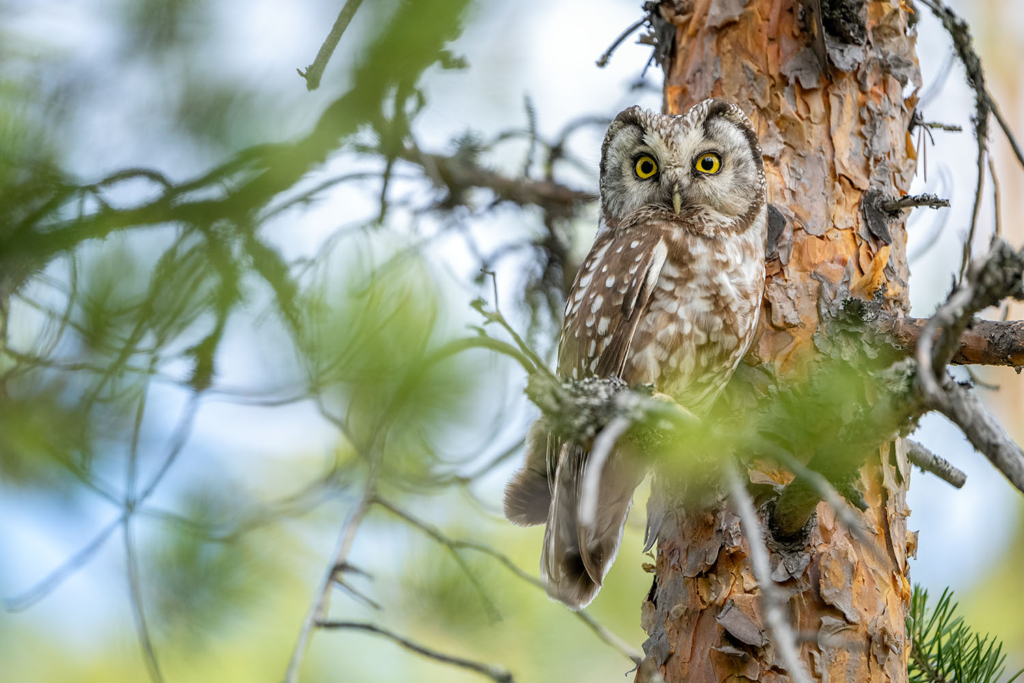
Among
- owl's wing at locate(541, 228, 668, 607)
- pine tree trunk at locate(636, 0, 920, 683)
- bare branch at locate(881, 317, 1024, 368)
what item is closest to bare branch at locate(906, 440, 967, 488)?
pine tree trunk at locate(636, 0, 920, 683)

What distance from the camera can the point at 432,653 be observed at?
1.50 metres

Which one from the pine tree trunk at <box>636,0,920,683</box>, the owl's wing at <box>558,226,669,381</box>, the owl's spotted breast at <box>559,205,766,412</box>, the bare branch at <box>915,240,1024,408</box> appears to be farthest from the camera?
the owl's wing at <box>558,226,669,381</box>

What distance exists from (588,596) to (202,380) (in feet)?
4.37

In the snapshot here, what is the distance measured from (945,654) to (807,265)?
3.69ft

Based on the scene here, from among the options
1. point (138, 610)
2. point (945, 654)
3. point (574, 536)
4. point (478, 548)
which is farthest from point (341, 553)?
point (945, 654)

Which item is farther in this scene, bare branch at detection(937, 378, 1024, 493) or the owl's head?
the owl's head

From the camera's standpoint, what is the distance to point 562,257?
362 cm

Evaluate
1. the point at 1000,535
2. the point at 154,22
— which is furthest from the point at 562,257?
the point at 1000,535

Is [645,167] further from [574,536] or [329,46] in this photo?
[329,46]

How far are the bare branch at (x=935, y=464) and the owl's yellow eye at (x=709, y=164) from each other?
1.05 metres

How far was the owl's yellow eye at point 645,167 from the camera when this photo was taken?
2.80 meters

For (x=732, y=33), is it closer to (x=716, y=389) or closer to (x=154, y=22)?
(x=716, y=389)

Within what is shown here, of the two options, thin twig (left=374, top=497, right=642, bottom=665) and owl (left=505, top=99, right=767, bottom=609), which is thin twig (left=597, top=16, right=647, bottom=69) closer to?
owl (left=505, top=99, right=767, bottom=609)

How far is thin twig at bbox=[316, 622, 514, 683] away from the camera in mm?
Result: 1464
